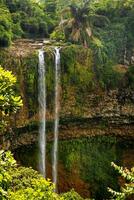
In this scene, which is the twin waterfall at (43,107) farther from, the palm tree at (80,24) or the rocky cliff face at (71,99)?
the palm tree at (80,24)

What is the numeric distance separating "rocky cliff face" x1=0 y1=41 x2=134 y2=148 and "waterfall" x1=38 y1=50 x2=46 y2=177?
0.21 metres

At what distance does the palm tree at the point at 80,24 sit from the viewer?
24609 millimetres

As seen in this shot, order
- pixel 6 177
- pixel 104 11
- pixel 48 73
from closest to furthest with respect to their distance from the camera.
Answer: pixel 6 177
pixel 48 73
pixel 104 11

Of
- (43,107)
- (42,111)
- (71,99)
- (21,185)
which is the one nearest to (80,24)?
(71,99)

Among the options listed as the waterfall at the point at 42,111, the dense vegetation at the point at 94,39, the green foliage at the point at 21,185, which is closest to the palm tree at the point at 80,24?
the dense vegetation at the point at 94,39

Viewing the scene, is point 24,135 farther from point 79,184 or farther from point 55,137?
point 79,184

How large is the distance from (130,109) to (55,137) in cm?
411

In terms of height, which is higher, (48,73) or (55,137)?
(48,73)

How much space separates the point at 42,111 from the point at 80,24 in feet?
16.3

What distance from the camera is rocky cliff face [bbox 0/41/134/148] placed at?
22859 mm

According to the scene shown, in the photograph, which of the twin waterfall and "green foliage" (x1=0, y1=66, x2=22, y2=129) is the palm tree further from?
"green foliage" (x1=0, y1=66, x2=22, y2=129)

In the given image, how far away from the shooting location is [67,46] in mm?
24344

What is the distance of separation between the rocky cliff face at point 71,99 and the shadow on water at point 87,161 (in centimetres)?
47

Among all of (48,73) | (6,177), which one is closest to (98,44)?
(48,73)
